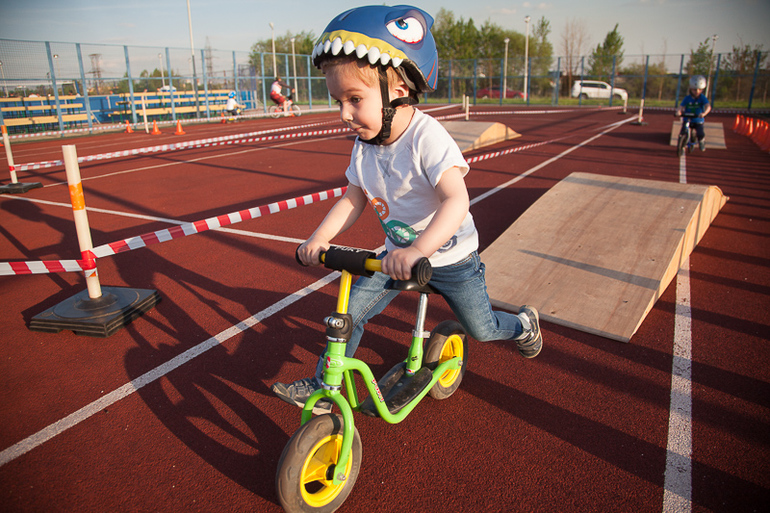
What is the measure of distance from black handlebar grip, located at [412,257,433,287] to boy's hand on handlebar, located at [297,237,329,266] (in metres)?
Result: 0.50

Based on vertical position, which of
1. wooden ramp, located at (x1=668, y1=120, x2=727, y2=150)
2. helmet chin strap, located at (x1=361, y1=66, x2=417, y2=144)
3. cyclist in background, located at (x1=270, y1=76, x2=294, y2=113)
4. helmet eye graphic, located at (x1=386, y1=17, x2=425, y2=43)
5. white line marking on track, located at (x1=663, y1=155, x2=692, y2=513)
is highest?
cyclist in background, located at (x1=270, y1=76, x2=294, y2=113)

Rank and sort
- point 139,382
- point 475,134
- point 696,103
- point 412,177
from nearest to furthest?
1. point 412,177
2. point 139,382
3. point 696,103
4. point 475,134

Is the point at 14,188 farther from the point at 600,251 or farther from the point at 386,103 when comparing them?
the point at 600,251

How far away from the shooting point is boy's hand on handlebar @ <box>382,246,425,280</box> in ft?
6.15

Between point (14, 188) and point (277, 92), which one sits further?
point (277, 92)

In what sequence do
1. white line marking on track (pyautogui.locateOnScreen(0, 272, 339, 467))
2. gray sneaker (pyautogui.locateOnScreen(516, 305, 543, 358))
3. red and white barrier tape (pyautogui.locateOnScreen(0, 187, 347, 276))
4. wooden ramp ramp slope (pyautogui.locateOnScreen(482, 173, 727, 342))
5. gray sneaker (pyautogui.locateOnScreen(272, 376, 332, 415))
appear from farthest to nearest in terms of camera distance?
wooden ramp ramp slope (pyautogui.locateOnScreen(482, 173, 727, 342)) → red and white barrier tape (pyautogui.locateOnScreen(0, 187, 347, 276)) → gray sneaker (pyautogui.locateOnScreen(516, 305, 543, 358)) → white line marking on track (pyautogui.locateOnScreen(0, 272, 339, 467)) → gray sneaker (pyautogui.locateOnScreen(272, 376, 332, 415))

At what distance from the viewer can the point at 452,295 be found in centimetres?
261

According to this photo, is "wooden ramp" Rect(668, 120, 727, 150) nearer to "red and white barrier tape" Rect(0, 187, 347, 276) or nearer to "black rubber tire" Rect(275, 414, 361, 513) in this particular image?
"red and white barrier tape" Rect(0, 187, 347, 276)

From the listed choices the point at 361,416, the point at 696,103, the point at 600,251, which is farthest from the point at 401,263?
the point at 696,103

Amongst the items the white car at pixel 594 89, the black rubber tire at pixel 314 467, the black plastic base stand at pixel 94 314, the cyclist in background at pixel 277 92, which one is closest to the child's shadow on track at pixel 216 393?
the black plastic base stand at pixel 94 314

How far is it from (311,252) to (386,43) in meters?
0.97

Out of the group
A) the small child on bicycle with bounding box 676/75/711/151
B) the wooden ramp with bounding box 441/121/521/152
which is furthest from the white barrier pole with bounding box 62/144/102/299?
the small child on bicycle with bounding box 676/75/711/151

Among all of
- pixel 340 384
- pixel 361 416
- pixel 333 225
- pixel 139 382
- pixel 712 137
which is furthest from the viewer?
pixel 712 137

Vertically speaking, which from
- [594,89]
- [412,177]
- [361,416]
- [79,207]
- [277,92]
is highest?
[594,89]
